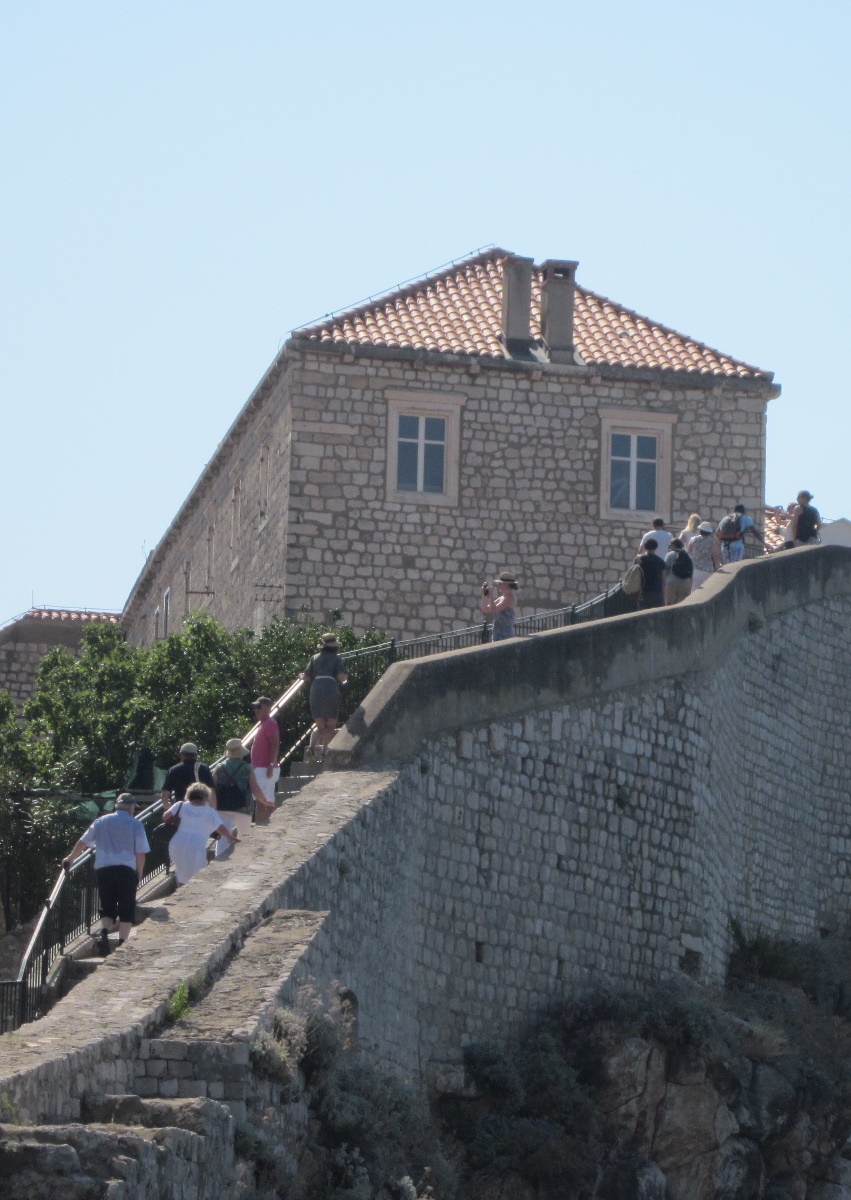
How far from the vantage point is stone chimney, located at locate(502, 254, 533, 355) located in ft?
101

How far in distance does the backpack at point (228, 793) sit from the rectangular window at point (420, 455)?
39.6 ft

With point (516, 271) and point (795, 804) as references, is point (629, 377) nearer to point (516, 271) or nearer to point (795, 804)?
point (516, 271)

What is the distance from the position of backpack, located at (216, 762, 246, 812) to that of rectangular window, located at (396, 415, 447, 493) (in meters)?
12.1

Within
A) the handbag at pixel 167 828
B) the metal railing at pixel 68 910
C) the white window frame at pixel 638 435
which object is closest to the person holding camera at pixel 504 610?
the metal railing at pixel 68 910

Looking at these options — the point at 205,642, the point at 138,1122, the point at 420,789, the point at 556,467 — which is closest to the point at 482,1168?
the point at 420,789

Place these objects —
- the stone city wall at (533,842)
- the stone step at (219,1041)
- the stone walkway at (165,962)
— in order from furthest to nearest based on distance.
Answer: the stone city wall at (533,842) → the stone step at (219,1041) → the stone walkway at (165,962)

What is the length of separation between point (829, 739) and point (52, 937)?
11.8 m

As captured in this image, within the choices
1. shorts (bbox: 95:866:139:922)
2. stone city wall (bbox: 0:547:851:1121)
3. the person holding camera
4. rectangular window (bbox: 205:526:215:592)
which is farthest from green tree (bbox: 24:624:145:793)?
shorts (bbox: 95:866:139:922)

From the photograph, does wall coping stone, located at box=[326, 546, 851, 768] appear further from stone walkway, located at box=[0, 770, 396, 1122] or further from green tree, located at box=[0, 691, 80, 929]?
green tree, located at box=[0, 691, 80, 929]

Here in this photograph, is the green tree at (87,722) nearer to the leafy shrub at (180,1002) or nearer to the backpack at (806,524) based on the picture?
the backpack at (806,524)

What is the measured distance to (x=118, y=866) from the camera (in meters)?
15.9

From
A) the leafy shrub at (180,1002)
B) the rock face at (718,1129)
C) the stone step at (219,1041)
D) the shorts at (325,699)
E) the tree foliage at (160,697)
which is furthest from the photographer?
the tree foliage at (160,697)

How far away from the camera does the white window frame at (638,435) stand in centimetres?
3036

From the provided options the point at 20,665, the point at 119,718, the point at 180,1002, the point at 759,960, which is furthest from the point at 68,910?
the point at 20,665
